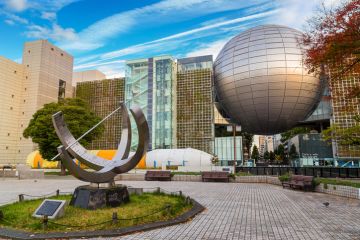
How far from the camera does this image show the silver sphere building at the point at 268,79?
29.8m

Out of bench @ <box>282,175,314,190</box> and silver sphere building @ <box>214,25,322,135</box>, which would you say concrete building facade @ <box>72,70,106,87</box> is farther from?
bench @ <box>282,175,314,190</box>

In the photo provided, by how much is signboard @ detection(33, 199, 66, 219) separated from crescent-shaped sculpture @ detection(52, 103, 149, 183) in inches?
61.6

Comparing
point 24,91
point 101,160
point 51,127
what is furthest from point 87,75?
point 101,160

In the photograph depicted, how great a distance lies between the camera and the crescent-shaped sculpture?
412 inches

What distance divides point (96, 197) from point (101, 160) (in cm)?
239

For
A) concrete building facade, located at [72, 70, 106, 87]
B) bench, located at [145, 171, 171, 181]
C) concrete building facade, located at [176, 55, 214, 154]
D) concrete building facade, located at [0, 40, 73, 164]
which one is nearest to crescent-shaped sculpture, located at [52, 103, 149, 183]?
bench, located at [145, 171, 171, 181]

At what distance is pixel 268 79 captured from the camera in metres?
29.9

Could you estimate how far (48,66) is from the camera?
62.7m

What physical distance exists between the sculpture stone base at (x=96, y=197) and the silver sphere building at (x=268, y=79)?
76.8ft

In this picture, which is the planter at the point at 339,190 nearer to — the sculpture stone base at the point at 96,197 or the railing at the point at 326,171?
the railing at the point at 326,171

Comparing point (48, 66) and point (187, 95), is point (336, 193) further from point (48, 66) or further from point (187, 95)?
point (48, 66)

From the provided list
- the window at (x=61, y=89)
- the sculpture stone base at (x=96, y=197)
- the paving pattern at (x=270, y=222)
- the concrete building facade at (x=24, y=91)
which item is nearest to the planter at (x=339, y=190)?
the paving pattern at (x=270, y=222)

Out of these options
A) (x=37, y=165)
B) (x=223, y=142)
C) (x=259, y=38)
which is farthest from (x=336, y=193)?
(x=37, y=165)

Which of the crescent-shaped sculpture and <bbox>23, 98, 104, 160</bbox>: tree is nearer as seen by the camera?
the crescent-shaped sculpture
